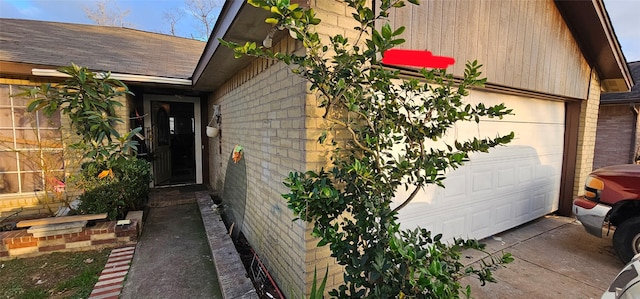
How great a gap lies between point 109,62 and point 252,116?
13.6 ft

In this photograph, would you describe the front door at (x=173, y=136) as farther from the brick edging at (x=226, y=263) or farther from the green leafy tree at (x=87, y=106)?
the brick edging at (x=226, y=263)

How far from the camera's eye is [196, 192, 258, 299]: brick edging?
2574 millimetres

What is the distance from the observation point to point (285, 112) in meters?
2.63

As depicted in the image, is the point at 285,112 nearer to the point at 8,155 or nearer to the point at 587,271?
the point at 587,271

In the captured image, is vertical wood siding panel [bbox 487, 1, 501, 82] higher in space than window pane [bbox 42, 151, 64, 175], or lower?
higher

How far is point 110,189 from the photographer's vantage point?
4.32 meters

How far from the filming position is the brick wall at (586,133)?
16.9ft

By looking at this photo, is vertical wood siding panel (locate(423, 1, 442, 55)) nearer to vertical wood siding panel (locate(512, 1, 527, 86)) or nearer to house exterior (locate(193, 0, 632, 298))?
house exterior (locate(193, 0, 632, 298))

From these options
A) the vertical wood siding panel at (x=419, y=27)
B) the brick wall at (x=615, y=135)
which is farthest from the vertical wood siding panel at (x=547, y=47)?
the brick wall at (x=615, y=135)

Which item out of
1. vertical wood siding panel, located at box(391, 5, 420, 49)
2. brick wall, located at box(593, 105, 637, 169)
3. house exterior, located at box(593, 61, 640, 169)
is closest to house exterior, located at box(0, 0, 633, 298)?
vertical wood siding panel, located at box(391, 5, 420, 49)

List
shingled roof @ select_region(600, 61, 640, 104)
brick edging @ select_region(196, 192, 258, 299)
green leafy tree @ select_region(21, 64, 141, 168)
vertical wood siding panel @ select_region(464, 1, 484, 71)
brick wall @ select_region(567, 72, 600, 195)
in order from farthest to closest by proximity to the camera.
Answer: shingled roof @ select_region(600, 61, 640, 104) → brick wall @ select_region(567, 72, 600, 195) → green leafy tree @ select_region(21, 64, 141, 168) → vertical wood siding panel @ select_region(464, 1, 484, 71) → brick edging @ select_region(196, 192, 258, 299)

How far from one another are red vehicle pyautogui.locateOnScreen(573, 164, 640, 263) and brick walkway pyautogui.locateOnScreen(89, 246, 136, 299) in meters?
5.69

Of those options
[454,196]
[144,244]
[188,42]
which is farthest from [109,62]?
[454,196]

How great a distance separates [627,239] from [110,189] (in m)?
7.11
